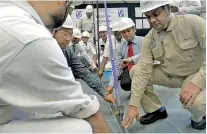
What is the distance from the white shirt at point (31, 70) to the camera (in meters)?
0.79

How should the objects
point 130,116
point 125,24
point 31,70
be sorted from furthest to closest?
point 125,24 < point 130,116 < point 31,70

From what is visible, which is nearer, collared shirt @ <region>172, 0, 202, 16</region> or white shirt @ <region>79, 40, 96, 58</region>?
collared shirt @ <region>172, 0, 202, 16</region>

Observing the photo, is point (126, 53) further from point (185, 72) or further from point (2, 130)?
point (2, 130)

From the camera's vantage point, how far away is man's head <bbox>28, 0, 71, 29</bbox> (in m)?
0.92

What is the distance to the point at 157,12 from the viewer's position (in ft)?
6.20

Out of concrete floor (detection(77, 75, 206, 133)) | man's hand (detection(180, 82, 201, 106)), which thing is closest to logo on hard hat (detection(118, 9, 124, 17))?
concrete floor (detection(77, 75, 206, 133))

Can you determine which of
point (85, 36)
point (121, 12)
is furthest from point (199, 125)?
point (121, 12)

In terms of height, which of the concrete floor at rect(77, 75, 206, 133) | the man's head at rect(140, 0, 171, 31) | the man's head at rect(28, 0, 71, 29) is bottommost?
the concrete floor at rect(77, 75, 206, 133)

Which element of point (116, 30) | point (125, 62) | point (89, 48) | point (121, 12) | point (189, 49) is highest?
point (189, 49)

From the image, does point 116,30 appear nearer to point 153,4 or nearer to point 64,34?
point 64,34

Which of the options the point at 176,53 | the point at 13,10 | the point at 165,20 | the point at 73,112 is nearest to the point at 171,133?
the point at 176,53

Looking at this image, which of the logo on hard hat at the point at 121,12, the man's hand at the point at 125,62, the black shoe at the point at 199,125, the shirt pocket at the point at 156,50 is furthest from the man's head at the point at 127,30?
the logo on hard hat at the point at 121,12

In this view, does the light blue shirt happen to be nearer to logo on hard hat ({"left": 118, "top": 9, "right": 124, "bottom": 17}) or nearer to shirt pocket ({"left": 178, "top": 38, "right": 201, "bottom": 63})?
shirt pocket ({"left": 178, "top": 38, "right": 201, "bottom": 63})

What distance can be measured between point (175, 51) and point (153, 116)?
1.87ft
